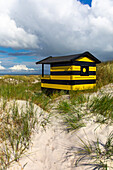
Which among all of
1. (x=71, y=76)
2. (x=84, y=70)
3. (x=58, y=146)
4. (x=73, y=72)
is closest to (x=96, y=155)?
(x=58, y=146)

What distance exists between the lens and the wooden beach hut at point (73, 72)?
8.61m

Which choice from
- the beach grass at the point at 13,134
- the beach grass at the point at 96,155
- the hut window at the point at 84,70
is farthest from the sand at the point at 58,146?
the hut window at the point at 84,70

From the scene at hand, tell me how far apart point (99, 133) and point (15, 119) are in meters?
2.35

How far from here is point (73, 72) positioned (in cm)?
859

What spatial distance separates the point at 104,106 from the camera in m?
4.55

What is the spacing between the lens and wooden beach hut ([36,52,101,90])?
28.2 ft

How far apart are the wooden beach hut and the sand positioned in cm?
463

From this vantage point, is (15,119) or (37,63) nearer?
(15,119)

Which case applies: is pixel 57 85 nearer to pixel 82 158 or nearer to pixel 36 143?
pixel 36 143

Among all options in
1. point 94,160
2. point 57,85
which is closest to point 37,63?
point 57,85

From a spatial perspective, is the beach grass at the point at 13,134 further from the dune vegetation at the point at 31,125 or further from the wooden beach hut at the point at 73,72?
the wooden beach hut at the point at 73,72

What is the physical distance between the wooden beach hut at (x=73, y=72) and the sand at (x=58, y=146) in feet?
15.2

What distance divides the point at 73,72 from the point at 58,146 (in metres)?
5.61

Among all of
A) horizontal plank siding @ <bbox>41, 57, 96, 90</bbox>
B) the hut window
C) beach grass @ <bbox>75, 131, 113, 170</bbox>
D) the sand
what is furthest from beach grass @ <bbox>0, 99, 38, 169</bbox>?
the hut window
